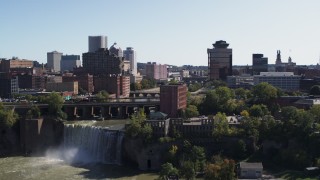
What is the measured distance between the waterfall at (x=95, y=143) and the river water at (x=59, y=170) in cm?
258

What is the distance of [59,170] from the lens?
82500 millimetres

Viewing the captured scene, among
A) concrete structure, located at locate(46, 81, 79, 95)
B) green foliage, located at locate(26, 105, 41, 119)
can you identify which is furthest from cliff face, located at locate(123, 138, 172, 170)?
concrete structure, located at locate(46, 81, 79, 95)

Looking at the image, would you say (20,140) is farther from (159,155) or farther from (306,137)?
(306,137)

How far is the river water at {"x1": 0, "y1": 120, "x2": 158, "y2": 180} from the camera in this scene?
256ft

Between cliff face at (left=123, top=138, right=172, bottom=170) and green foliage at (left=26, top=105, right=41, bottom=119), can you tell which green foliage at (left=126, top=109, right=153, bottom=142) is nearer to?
cliff face at (left=123, top=138, right=172, bottom=170)

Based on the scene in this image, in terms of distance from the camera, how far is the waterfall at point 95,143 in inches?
3536

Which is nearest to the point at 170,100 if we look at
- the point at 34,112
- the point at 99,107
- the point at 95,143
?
the point at 95,143

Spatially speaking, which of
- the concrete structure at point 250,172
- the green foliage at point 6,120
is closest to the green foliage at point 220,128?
the concrete structure at point 250,172

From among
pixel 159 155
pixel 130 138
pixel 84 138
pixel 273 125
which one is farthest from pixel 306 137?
pixel 84 138

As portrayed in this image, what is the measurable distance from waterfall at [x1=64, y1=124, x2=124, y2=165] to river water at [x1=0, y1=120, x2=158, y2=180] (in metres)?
2.58

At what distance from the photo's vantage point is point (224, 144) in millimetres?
85250

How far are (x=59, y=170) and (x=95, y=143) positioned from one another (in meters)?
13.0

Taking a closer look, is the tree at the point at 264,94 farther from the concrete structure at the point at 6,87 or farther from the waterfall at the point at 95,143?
the concrete structure at the point at 6,87

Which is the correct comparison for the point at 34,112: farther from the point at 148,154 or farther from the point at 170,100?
the point at 148,154
